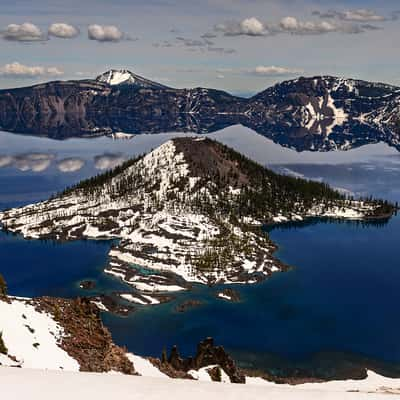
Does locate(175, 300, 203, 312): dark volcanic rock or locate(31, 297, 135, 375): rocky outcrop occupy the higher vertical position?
locate(31, 297, 135, 375): rocky outcrop

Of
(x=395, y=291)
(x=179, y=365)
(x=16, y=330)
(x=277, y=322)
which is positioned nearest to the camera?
(x=16, y=330)

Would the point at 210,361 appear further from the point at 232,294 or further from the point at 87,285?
the point at 87,285

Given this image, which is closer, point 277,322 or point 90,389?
point 90,389

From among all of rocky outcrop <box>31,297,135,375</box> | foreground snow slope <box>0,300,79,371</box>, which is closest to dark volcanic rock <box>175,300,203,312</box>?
rocky outcrop <box>31,297,135,375</box>

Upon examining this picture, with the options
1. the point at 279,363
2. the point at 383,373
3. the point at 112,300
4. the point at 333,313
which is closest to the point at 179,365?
the point at 279,363

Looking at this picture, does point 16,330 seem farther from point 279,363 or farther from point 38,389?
point 279,363

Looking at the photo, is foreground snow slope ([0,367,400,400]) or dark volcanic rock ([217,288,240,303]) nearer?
foreground snow slope ([0,367,400,400])

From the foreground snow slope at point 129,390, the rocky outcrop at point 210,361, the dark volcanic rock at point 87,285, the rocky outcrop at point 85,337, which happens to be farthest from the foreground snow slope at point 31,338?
the dark volcanic rock at point 87,285

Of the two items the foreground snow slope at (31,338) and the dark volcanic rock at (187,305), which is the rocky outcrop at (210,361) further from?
the dark volcanic rock at (187,305)

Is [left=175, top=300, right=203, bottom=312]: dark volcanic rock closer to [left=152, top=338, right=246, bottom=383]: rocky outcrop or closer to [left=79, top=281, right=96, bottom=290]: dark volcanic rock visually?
[left=79, top=281, right=96, bottom=290]: dark volcanic rock
